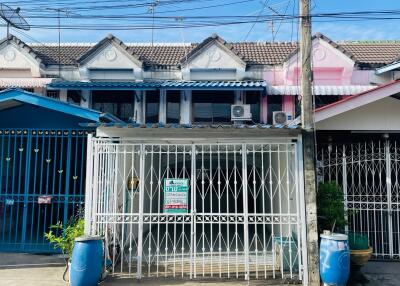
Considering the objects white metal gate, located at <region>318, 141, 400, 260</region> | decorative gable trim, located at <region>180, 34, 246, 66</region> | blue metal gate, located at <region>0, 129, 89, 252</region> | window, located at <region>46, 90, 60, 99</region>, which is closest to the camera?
white metal gate, located at <region>318, 141, 400, 260</region>

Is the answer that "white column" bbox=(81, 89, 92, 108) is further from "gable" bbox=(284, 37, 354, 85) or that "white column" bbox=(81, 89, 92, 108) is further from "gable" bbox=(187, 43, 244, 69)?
"gable" bbox=(284, 37, 354, 85)

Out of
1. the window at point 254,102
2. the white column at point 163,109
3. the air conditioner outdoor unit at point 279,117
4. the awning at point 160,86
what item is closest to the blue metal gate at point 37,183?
the awning at point 160,86

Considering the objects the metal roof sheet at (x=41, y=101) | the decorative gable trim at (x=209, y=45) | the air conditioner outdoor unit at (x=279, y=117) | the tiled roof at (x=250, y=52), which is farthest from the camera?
the tiled roof at (x=250, y=52)

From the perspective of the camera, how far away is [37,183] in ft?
27.5

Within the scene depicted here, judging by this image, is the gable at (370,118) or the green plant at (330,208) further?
the gable at (370,118)

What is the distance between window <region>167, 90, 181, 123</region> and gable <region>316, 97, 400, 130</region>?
554cm

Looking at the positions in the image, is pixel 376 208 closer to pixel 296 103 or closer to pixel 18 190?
pixel 296 103

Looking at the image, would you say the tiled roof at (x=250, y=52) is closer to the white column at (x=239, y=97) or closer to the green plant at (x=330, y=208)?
the white column at (x=239, y=97)

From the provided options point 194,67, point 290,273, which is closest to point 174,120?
point 194,67

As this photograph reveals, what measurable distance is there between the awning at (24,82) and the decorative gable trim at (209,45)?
4500mm

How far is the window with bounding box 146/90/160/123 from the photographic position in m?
12.0

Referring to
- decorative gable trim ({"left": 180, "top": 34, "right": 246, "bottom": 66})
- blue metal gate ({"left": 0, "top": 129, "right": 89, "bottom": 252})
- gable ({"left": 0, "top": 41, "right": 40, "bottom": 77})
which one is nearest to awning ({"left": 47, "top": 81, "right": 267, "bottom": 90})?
decorative gable trim ({"left": 180, "top": 34, "right": 246, "bottom": 66})

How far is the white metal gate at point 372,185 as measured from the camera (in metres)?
7.39

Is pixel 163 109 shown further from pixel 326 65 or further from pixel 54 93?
pixel 326 65
